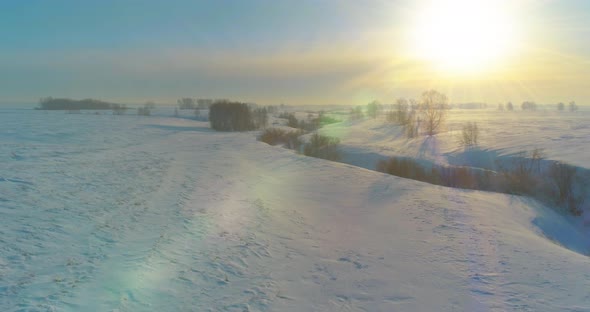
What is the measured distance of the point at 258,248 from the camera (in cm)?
978

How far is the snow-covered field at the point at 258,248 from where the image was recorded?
22.9ft

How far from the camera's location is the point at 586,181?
83.0 feet

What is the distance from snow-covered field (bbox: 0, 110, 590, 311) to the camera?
22.9 ft

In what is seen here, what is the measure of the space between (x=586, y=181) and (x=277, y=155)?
939 inches

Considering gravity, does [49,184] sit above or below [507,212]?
above

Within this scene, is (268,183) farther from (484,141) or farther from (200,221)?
(484,141)

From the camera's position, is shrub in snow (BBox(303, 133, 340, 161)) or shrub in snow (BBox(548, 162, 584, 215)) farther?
shrub in snow (BBox(303, 133, 340, 161))

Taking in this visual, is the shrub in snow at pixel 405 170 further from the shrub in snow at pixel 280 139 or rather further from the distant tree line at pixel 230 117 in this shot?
the distant tree line at pixel 230 117

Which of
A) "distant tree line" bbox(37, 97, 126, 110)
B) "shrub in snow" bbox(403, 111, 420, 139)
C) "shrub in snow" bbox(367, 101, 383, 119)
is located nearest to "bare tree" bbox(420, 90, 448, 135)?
"shrub in snow" bbox(403, 111, 420, 139)

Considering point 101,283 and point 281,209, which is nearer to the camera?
point 101,283

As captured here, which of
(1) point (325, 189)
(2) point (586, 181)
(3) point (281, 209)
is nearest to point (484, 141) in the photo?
(2) point (586, 181)

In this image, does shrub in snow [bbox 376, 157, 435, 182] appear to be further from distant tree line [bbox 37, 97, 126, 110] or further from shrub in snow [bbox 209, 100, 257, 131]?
distant tree line [bbox 37, 97, 126, 110]

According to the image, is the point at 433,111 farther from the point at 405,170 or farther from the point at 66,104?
the point at 66,104

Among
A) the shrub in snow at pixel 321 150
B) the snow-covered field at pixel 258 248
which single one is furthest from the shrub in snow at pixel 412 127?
the snow-covered field at pixel 258 248
